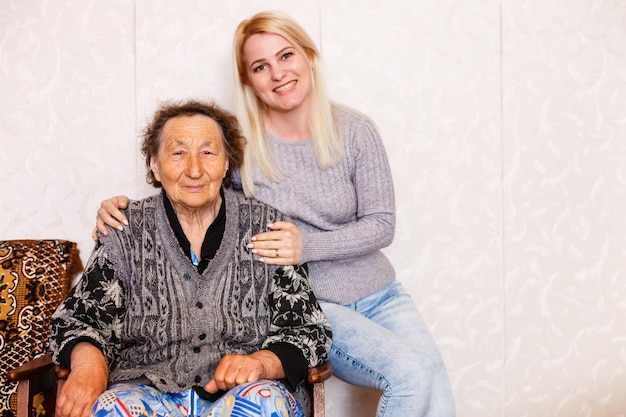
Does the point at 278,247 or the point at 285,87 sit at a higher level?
the point at 285,87

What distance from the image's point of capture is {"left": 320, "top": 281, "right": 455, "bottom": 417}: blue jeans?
2033mm

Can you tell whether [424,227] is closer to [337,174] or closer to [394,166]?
[394,166]

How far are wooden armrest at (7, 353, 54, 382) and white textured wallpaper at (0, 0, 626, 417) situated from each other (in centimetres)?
78

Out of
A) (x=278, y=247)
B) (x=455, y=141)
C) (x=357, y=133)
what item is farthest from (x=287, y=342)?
(x=455, y=141)

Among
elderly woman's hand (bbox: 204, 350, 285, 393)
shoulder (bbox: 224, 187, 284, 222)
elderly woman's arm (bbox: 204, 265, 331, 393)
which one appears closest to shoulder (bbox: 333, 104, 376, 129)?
shoulder (bbox: 224, 187, 284, 222)

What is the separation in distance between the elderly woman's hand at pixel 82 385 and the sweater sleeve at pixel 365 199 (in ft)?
2.56

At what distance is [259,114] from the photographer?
2469 mm

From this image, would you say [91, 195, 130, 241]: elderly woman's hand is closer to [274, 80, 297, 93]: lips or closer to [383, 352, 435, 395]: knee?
[274, 80, 297, 93]: lips

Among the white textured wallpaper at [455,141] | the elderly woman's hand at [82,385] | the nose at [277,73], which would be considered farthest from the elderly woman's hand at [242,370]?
the white textured wallpaper at [455,141]

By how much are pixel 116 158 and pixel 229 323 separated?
106cm

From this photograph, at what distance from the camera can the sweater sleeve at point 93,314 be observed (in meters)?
1.94

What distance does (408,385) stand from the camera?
2025 mm

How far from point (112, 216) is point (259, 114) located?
0.68 m

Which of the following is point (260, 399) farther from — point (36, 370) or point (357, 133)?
point (357, 133)
